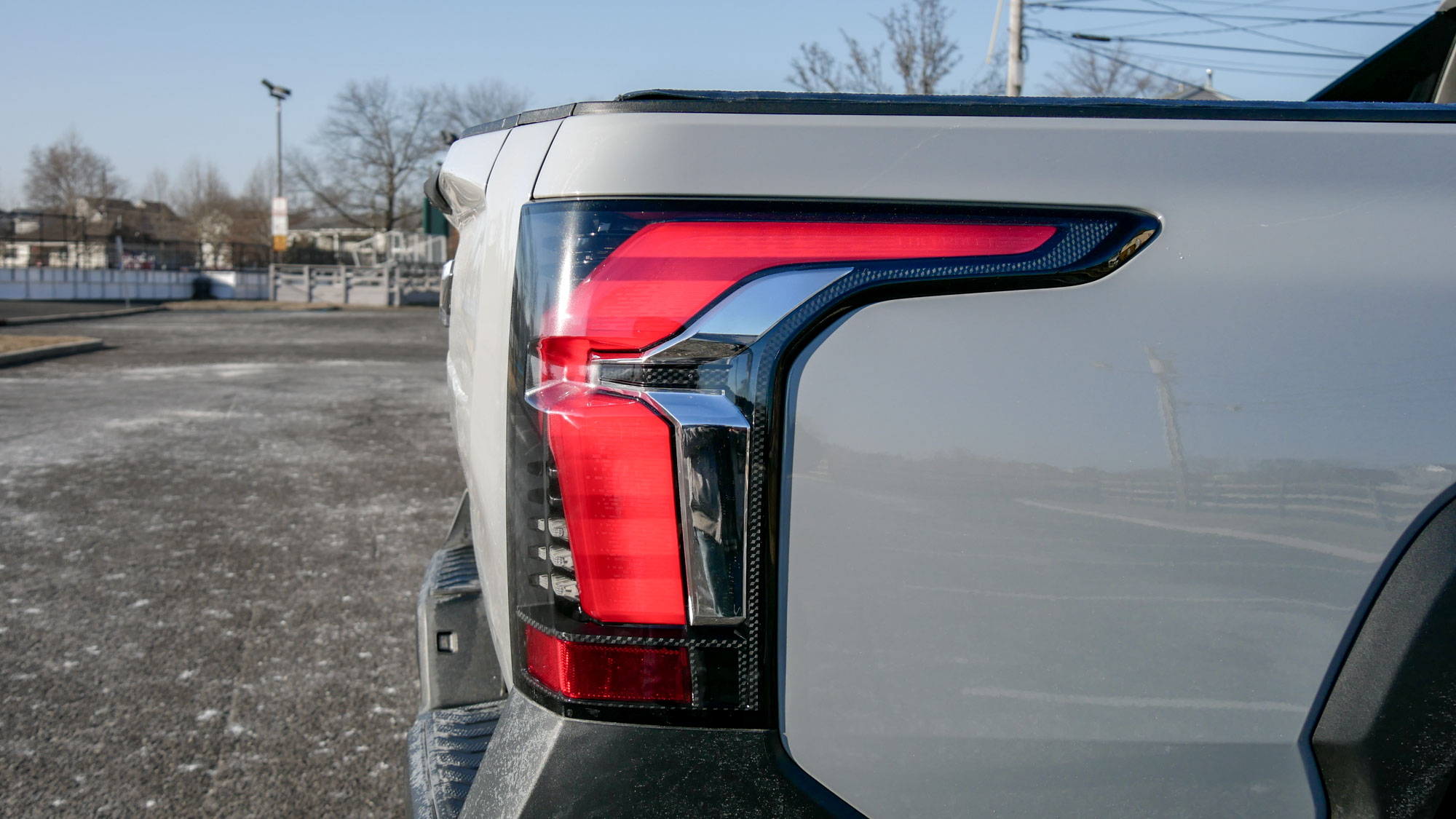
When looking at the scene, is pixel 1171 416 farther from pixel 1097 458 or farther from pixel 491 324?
pixel 491 324

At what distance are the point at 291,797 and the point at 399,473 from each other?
171 inches

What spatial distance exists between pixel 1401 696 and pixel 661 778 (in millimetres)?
856

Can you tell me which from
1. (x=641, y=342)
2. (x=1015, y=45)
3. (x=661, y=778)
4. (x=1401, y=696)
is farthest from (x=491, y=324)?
(x=1015, y=45)

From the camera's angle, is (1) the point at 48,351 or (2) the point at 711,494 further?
(1) the point at 48,351

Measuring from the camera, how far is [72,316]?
873 inches

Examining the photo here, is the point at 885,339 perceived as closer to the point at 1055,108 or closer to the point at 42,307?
the point at 1055,108

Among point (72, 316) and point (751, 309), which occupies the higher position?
point (751, 309)

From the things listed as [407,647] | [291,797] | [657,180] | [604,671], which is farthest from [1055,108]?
[407,647]

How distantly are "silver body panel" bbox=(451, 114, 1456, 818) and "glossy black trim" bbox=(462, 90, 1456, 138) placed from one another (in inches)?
0.7

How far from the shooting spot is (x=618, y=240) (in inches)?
44.8

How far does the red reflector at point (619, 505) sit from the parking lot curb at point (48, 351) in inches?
547

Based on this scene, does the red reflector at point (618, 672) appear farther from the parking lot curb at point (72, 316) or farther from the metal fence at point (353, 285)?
the metal fence at point (353, 285)

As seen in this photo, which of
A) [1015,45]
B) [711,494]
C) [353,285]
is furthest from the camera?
[353,285]

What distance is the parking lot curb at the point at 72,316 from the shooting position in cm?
1978
